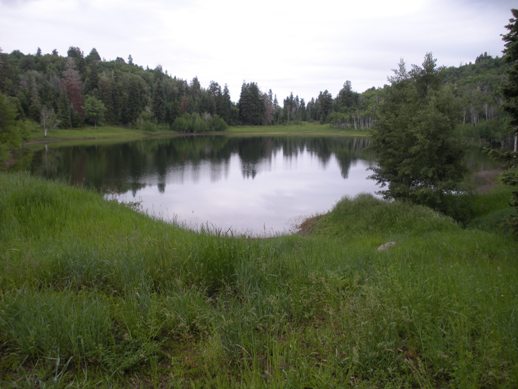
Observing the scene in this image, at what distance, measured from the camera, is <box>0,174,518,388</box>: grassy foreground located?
2914mm

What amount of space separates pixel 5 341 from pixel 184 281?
1.79 metres

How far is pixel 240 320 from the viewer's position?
11.4 ft

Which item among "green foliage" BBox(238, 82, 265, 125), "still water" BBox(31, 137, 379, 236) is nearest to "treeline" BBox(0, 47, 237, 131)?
"green foliage" BBox(238, 82, 265, 125)

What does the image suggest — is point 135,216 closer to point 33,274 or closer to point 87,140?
point 33,274

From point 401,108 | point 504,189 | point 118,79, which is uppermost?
point 118,79

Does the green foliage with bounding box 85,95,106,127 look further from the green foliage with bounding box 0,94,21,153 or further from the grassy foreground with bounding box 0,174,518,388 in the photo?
the grassy foreground with bounding box 0,174,518,388

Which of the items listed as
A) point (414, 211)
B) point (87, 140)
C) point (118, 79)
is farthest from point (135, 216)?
point (118, 79)

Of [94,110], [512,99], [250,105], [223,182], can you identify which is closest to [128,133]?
[94,110]

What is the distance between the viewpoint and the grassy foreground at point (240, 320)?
2914 millimetres

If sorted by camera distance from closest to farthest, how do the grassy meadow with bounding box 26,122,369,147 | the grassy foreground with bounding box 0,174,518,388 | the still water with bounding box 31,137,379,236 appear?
the grassy foreground with bounding box 0,174,518,388, the still water with bounding box 31,137,379,236, the grassy meadow with bounding box 26,122,369,147

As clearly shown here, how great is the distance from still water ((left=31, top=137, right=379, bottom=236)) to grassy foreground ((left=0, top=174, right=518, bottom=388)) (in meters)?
8.11

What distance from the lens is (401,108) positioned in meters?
20.7

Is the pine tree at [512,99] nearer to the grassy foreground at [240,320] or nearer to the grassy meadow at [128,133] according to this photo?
the grassy foreground at [240,320]

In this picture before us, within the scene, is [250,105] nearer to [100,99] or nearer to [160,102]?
[160,102]
